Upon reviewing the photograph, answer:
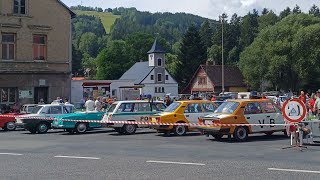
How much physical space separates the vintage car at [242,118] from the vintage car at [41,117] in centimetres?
991

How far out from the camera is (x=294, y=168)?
39.2 feet

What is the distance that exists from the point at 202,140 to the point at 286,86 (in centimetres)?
6310

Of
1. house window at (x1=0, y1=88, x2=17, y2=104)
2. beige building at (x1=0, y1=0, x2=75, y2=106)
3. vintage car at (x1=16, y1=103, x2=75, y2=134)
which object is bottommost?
vintage car at (x1=16, y1=103, x2=75, y2=134)

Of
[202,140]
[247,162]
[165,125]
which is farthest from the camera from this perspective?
[165,125]

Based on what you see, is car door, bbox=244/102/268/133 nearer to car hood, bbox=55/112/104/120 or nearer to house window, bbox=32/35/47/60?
car hood, bbox=55/112/104/120

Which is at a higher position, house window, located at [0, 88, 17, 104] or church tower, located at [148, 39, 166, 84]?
church tower, located at [148, 39, 166, 84]

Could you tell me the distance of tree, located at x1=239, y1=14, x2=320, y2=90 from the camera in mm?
75312

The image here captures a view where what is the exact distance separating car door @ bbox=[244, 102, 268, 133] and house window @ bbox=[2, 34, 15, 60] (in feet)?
82.9

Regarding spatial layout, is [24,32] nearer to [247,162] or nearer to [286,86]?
[247,162]

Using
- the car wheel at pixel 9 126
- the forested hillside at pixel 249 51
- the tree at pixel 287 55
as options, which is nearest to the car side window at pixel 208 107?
the car wheel at pixel 9 126

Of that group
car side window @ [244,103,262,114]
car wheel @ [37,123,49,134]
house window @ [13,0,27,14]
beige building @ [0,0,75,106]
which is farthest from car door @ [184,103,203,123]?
house window @ [13,0,27,14]

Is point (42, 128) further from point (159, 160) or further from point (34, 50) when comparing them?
point (34, 50)

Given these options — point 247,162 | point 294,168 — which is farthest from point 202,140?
point 294,168

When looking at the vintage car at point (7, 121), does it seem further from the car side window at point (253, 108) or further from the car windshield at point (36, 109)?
the car side window at point (253, 108)
